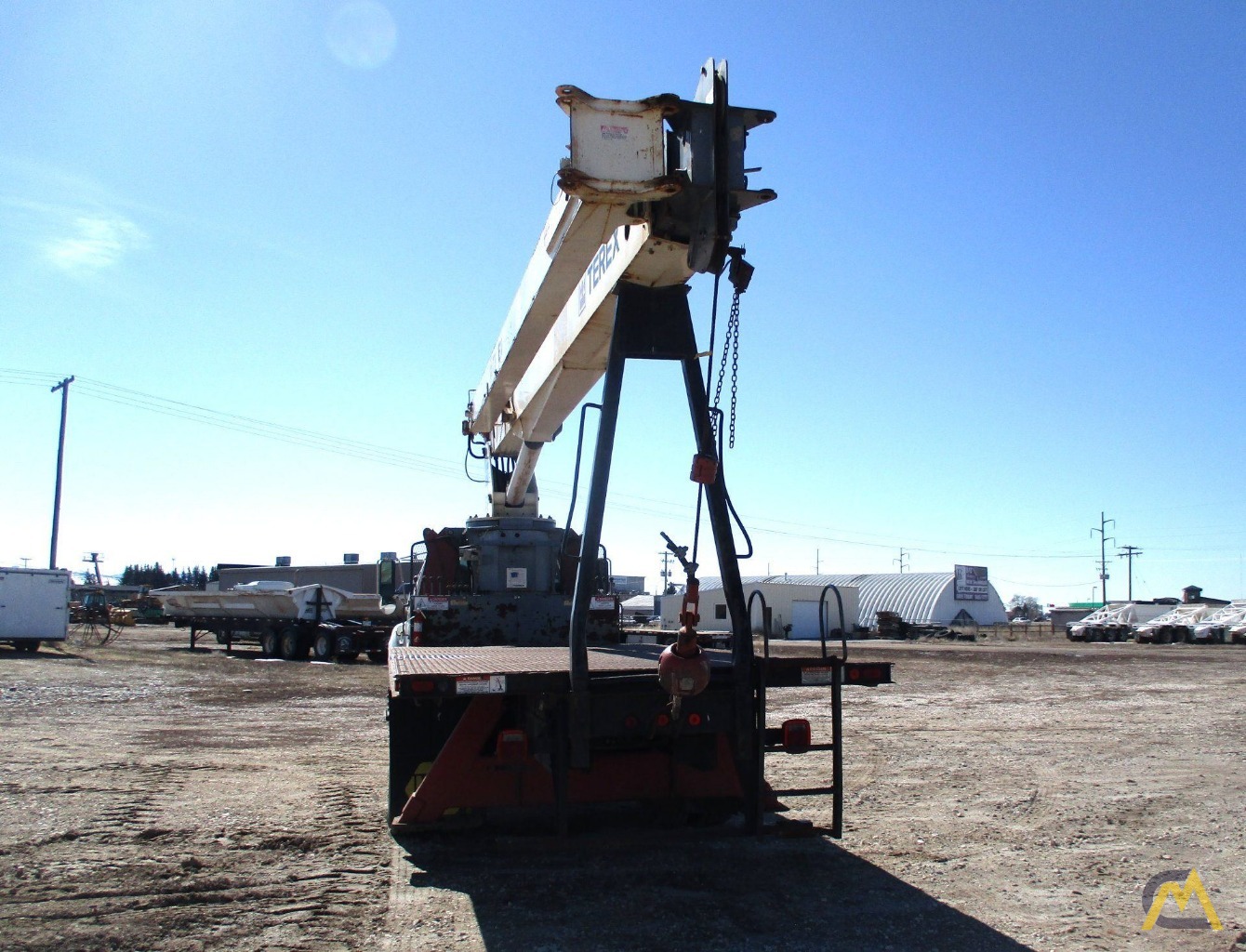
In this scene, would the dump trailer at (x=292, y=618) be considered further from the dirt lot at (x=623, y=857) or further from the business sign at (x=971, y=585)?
the business sign at (x=971, y=585)

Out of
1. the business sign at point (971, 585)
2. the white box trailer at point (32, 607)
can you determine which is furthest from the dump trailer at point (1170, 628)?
the white box trailer at point (32, 607)

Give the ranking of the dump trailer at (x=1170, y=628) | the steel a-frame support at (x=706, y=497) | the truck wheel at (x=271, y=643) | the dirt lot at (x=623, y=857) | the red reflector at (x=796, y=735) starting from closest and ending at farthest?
1. the dirt lot at (x=623, y=857)
2. the steel a-frame support at (x=706, y=497)
3. the red reflector at (x=796, y=735)
4. the truck wheel at (x=271, y=643)
5. the dump trailer at (x=1170, y=628)

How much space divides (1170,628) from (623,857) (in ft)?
160

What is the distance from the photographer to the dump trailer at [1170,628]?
4678 centimetres

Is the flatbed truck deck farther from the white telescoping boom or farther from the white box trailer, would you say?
the white box trailer

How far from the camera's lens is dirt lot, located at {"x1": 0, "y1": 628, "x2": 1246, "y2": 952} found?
492 cm

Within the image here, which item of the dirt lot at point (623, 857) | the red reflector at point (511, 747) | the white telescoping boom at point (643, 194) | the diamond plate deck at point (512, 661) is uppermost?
the white telescoping boom at point (643, 194)

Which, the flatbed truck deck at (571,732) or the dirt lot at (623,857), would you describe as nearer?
the dirt lot at (623,857)

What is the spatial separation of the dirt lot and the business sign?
6508 centimetres

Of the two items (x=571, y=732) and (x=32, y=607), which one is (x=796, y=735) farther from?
(x=32, y=607)

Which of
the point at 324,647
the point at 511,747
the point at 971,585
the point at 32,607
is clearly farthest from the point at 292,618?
the point at 971,585

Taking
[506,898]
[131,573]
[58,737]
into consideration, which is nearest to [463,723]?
[506,898]

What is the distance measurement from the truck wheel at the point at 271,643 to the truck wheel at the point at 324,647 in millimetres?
1884

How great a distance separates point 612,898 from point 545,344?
182 inches
